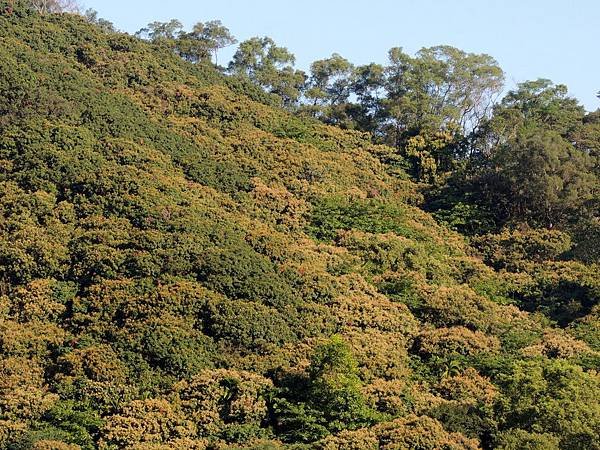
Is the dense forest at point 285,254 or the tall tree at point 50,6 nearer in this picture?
the dense forest at point 285,254

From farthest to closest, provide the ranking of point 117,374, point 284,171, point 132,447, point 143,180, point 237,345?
point 284,171 → point 143,180 → point 237,345 → point 117,374 → point 132,447

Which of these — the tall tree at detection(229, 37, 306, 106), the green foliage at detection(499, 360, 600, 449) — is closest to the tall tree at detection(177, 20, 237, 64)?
the tall tree at detection(229, 37, 306, 106)

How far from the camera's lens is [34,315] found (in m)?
36.1

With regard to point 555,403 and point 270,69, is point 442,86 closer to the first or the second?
point 270,69

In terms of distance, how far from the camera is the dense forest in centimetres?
3198

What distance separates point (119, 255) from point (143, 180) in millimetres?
6051

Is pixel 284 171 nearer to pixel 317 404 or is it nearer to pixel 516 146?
pixel 516 146

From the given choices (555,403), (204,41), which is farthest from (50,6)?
(555,403)

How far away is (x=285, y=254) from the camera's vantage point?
1670 inches

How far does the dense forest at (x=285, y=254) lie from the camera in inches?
1259

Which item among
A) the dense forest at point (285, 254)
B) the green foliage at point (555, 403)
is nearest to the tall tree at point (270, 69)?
the dense forest at point (285, 254)

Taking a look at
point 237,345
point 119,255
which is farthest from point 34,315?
point 237,345

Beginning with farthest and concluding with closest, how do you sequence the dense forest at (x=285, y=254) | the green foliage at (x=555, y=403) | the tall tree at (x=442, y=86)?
the tall tree at (x=442, y=86) → the dense forest at (x=285, y=254) → the green foliage at (x=555, y=403)

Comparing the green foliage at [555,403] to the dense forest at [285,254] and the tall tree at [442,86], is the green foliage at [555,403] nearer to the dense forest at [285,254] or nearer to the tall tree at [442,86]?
the dense forest at [285,254]
